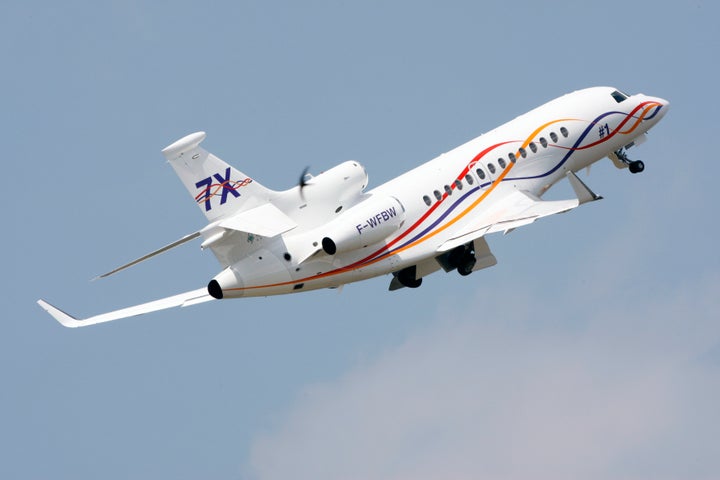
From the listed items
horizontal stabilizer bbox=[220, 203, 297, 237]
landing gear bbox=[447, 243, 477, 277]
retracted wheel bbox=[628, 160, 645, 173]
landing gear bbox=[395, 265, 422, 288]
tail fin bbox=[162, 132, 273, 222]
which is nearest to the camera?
tail fin bbox=[162, 132, 273, 222]

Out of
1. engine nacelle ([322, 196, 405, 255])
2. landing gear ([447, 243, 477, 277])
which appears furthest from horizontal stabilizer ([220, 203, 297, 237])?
landing gear ([447, 243, 477, 277])

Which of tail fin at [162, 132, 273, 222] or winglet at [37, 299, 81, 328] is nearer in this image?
tail fin at [162, 132, 273, 222]

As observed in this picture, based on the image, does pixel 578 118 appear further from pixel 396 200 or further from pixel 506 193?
pixel 396 200

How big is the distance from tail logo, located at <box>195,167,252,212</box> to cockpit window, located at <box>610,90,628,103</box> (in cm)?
1609

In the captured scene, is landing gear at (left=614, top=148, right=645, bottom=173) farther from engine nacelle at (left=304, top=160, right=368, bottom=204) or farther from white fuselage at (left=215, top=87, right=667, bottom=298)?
engine nacelle at (left=304, top=160, right=368, bottom=204)

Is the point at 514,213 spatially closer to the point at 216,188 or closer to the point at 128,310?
the point at 216,188

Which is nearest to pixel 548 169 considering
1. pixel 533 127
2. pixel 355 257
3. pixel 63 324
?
pixel 533 127

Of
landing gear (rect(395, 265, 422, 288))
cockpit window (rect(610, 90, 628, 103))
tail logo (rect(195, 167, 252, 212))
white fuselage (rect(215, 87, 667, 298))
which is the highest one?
tail logo (rect(195, 167, 252, 212))

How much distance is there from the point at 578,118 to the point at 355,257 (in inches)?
430

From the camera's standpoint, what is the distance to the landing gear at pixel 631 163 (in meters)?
59.0

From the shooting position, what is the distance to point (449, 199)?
5209cm

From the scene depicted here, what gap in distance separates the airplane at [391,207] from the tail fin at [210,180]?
3cm

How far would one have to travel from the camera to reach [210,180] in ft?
157

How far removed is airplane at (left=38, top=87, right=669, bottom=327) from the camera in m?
48.0
